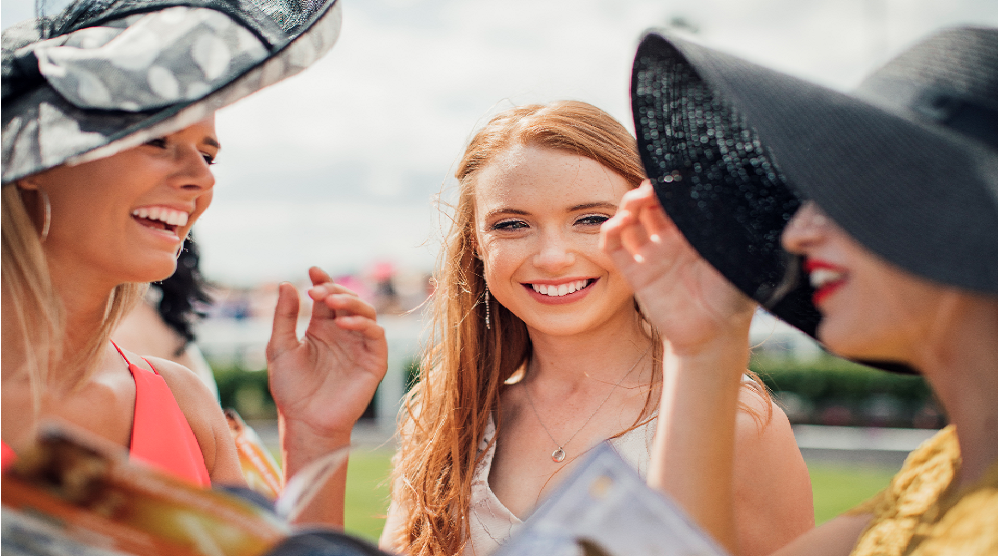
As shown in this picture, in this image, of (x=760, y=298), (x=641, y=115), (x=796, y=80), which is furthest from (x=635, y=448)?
(x=796, y=80)

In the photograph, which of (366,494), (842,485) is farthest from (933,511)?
(842,485)

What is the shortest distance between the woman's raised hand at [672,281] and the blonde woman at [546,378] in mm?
712

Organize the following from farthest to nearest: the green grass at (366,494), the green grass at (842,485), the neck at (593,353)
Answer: the green grass at (842,485), the green grass at (366,494), the neck at (593,353)

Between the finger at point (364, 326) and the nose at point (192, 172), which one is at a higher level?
the nose at point (192, 172)

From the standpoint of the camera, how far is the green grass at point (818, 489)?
6723 mm

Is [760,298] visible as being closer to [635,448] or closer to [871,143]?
[871,143]

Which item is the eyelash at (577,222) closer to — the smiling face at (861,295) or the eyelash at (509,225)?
the eyelash at (509,225)

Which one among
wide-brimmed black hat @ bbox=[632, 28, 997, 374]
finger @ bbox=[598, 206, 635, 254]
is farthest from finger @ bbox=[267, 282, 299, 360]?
wide-brimmed black hat @ bbox=[632, 28, 997, 374]

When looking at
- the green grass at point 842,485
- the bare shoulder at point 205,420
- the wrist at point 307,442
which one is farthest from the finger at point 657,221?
the green grass at point 842,485

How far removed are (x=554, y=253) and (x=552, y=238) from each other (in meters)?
0.05

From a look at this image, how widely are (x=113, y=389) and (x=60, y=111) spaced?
73 cm

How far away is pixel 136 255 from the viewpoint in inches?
55.6

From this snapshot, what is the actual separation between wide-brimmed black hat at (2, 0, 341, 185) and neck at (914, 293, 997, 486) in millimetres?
1190

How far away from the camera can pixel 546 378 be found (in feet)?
7.61
